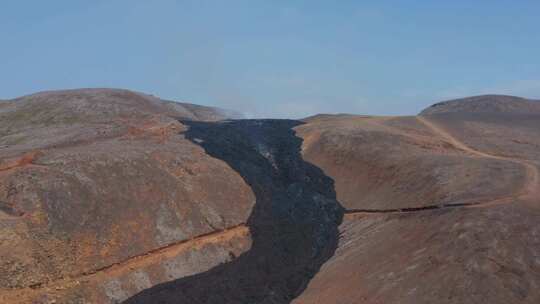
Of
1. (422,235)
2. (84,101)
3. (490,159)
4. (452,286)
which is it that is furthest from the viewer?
(84,101)

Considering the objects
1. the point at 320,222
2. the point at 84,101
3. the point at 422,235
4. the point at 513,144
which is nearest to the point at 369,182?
the point at 320,222

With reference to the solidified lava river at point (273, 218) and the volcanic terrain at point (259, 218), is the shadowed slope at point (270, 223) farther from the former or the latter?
the volcanic terrain at point (259, 218)

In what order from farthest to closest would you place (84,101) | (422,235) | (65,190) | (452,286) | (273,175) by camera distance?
(84,101)
(273,175)
(65,190)
(422,235)
(452,286)

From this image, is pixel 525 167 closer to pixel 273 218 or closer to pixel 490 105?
pixel 273 218

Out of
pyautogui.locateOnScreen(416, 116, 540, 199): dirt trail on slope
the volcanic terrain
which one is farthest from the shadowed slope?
pyautogui.locateOnScreen(416, 116, 540, 199): dirt trail on slope

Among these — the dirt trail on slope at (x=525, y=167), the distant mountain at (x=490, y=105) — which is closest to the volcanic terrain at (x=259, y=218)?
the dirt trail on slope at (x=525, y=167)

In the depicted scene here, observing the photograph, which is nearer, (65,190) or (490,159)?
(65,190)

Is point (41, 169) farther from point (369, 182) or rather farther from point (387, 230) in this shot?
point (369, 182)

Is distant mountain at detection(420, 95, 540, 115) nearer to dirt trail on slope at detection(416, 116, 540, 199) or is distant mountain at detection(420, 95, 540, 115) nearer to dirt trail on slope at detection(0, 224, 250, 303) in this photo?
dirt trail on slope at detection(416, 116, 540, 199)
